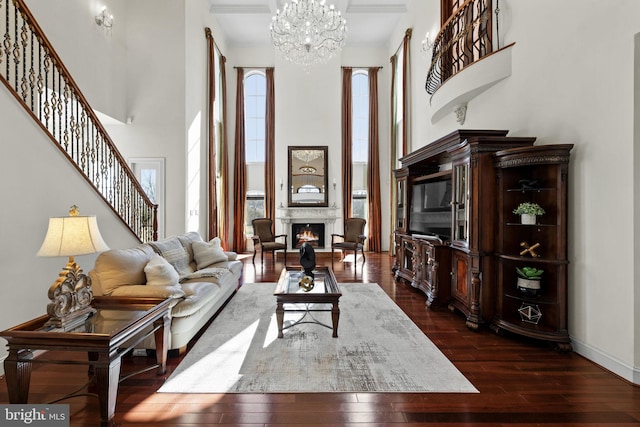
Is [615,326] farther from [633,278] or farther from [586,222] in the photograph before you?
[586,222]

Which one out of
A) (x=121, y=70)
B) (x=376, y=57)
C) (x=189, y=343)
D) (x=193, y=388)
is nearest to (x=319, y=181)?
(x=376, y=57)

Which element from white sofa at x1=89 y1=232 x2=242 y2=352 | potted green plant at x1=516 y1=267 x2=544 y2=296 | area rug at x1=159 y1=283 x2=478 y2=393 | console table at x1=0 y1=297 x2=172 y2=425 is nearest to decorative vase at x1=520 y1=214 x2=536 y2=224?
potted green plant at x1=516 y1=267 x2=544 y2=296

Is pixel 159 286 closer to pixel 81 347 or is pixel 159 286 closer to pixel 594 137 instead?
pixel 81 347

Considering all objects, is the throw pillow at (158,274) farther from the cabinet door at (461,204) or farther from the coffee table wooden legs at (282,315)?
the cabinet door at (461,204)

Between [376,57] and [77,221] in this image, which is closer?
[77,221]

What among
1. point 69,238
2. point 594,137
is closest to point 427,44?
point 594,137

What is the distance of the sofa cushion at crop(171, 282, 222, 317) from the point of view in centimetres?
284

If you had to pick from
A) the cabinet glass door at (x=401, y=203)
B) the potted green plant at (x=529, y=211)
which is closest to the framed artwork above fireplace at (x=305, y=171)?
the cabinet glass door at (x=401, y=203)

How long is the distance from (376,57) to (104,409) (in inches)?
387

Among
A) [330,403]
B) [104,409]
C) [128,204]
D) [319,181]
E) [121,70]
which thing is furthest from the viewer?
[319,181]

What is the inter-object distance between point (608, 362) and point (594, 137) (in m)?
1.85

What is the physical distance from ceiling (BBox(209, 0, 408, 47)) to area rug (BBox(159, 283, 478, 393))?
7.26m

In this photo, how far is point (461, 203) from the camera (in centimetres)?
379

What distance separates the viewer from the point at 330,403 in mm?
2156
